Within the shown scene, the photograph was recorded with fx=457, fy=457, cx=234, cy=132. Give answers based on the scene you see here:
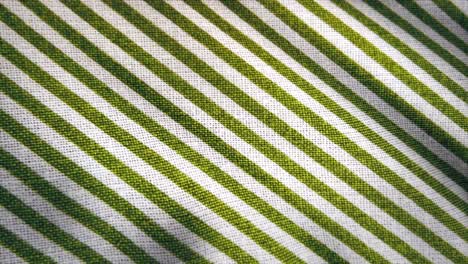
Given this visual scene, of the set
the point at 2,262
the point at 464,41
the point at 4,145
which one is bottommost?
the point at 2,262

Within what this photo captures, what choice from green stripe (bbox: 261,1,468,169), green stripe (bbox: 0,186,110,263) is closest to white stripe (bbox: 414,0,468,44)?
green stripe (bbox: 261,1,468,169)

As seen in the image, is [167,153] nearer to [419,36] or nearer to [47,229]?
[47,229]

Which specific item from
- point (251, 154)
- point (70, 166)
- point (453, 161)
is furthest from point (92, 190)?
point (453, 161)

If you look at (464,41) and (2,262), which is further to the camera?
(464,41)

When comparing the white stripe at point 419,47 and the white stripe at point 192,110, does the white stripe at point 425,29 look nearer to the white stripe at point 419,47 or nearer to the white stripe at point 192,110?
the white stripe at point 419,47

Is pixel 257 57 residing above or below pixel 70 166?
above

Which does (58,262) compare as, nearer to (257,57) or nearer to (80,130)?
(80,130)
